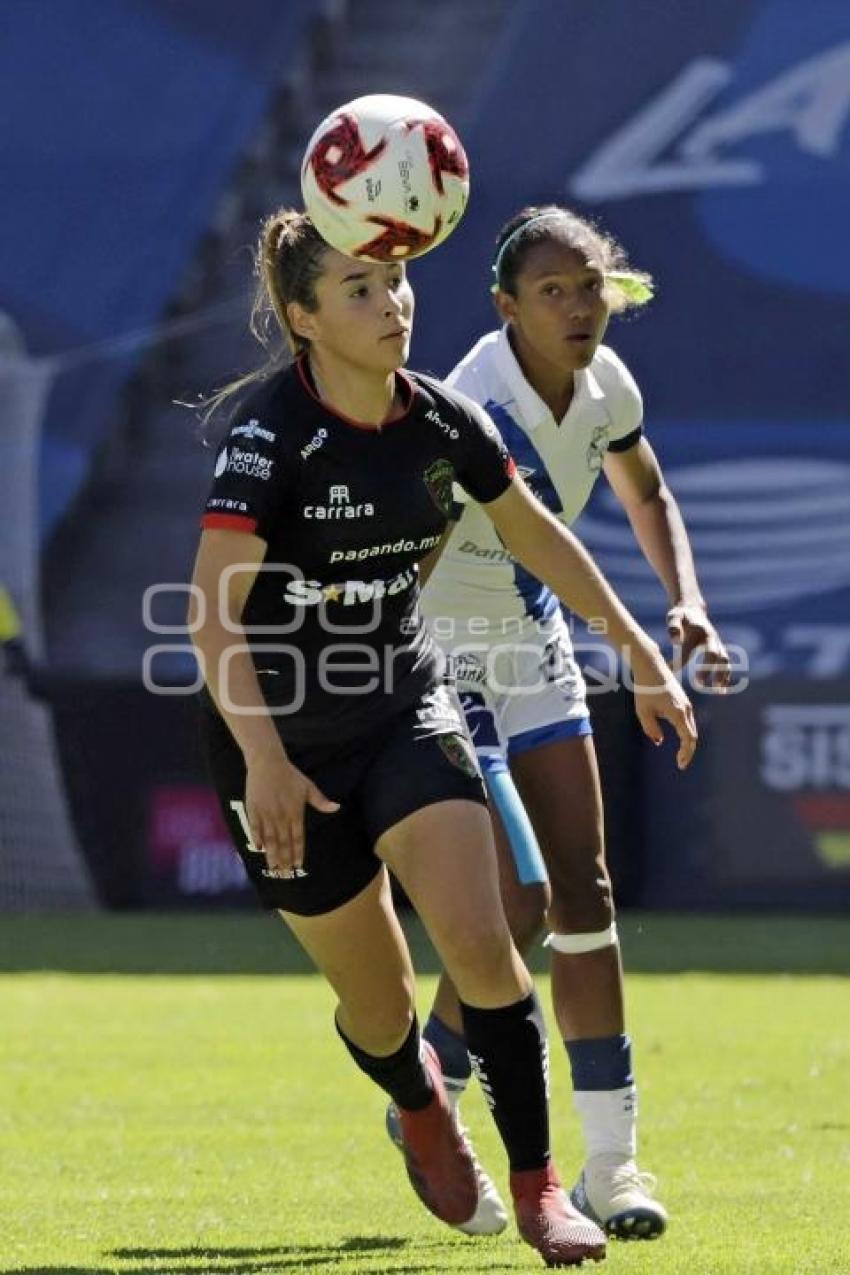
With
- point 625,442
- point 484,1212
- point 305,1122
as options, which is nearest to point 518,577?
point 625,442

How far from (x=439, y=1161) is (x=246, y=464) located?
165cm

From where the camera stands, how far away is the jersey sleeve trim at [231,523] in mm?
5074

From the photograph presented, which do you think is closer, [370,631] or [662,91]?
[370,631]

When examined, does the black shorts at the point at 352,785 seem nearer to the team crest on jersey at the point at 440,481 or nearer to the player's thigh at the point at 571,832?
the team crest on jersey at the point at 440,481

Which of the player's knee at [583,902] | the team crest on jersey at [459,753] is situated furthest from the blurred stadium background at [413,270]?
the team crest on jersey at [459,753]

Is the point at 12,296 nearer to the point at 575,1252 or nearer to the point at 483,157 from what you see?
the point at 483,157

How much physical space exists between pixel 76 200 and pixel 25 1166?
11.6m

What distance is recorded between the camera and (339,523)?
5.23m

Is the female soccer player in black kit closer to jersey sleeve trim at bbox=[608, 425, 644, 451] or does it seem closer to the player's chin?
the player's chin

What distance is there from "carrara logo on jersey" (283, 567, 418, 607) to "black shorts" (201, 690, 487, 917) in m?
0.26

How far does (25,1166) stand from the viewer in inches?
272

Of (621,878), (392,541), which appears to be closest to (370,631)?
(392,541)

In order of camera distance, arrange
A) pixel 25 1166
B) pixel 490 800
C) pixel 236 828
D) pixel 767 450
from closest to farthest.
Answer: pixel 236 828 → pixel 490 800 → pixel 25 1166 → pixel 767 450

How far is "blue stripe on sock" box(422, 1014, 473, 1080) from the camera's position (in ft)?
22.1
